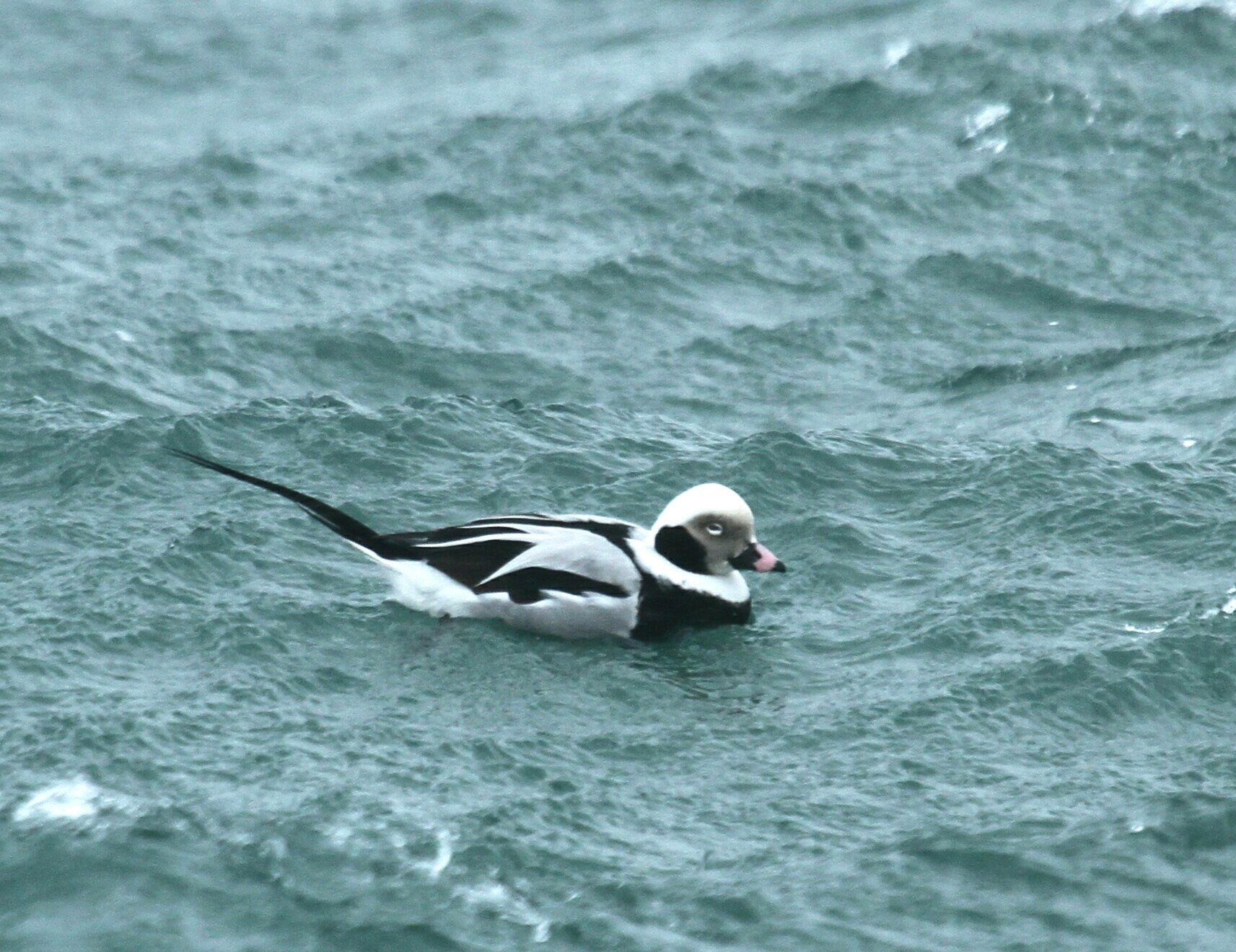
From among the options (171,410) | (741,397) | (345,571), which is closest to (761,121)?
(741,397)

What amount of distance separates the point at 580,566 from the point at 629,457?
2.61 m

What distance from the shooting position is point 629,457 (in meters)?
13.3

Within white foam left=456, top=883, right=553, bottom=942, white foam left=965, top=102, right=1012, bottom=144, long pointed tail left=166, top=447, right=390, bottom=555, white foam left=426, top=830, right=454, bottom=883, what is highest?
white foam left=965, top=102, right=1012, bottom=144

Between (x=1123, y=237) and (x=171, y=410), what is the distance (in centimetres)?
828

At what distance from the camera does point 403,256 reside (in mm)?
17156

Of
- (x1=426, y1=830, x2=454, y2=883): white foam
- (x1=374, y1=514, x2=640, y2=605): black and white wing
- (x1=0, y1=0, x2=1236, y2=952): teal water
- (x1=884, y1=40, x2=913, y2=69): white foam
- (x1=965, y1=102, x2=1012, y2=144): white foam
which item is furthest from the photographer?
(x1=884, y1=40, x2=913, y2=69): white foam

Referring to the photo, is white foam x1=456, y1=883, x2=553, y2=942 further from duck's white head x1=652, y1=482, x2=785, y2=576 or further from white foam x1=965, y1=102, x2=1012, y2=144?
white foam x1=965, y1=102, x2=1012, y2=144

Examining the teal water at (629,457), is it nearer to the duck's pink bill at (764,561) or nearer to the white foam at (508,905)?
the white foam at (508,905)

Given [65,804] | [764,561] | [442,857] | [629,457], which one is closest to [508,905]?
[442,857]

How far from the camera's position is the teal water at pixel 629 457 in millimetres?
8312

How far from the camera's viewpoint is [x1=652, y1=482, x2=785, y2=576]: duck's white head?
36.1 feet

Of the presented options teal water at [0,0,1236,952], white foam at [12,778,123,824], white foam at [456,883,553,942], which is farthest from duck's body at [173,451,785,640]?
white foam at [456,883,553,942]

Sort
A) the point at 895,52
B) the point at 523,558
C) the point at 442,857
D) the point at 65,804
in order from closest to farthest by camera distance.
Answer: the point at 442,857 → the point at 65,804 → the point at 523,558 → the point at 895,52

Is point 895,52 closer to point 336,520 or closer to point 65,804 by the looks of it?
point 336,520
